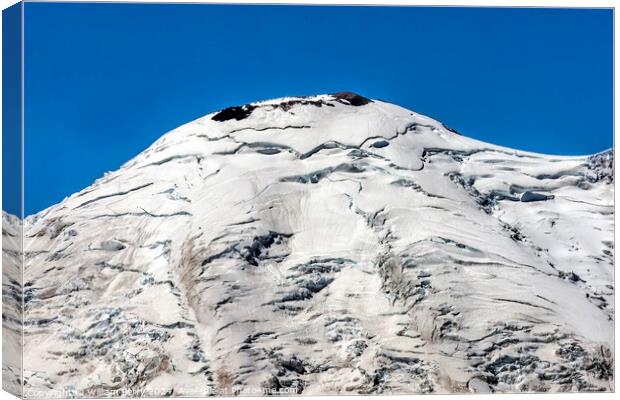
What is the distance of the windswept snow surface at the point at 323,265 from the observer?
63.5ft

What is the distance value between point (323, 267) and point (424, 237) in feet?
7.00

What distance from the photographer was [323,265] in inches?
823

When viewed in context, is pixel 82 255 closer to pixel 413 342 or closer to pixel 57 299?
pixel 57 299

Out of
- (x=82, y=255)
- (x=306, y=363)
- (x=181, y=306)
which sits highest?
(x=82, y=255)

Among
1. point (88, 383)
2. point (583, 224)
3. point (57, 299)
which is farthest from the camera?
point (583, 224)

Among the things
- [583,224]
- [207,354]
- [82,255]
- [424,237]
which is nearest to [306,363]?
[207,354]

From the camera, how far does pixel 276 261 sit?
21.0 metres

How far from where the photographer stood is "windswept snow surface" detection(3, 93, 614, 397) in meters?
19.3

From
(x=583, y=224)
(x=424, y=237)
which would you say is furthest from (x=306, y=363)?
(x=583, y=224)

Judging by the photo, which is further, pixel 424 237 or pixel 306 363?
pixel 424 237

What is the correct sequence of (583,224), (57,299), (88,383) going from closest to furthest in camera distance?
1. (88,383)
2. (57,299)
3. (583,224)

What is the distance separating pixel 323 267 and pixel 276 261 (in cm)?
94

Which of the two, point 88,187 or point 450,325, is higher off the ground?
point 88,187

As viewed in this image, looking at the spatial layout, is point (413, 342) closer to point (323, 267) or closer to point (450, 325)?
point (450, 325)
